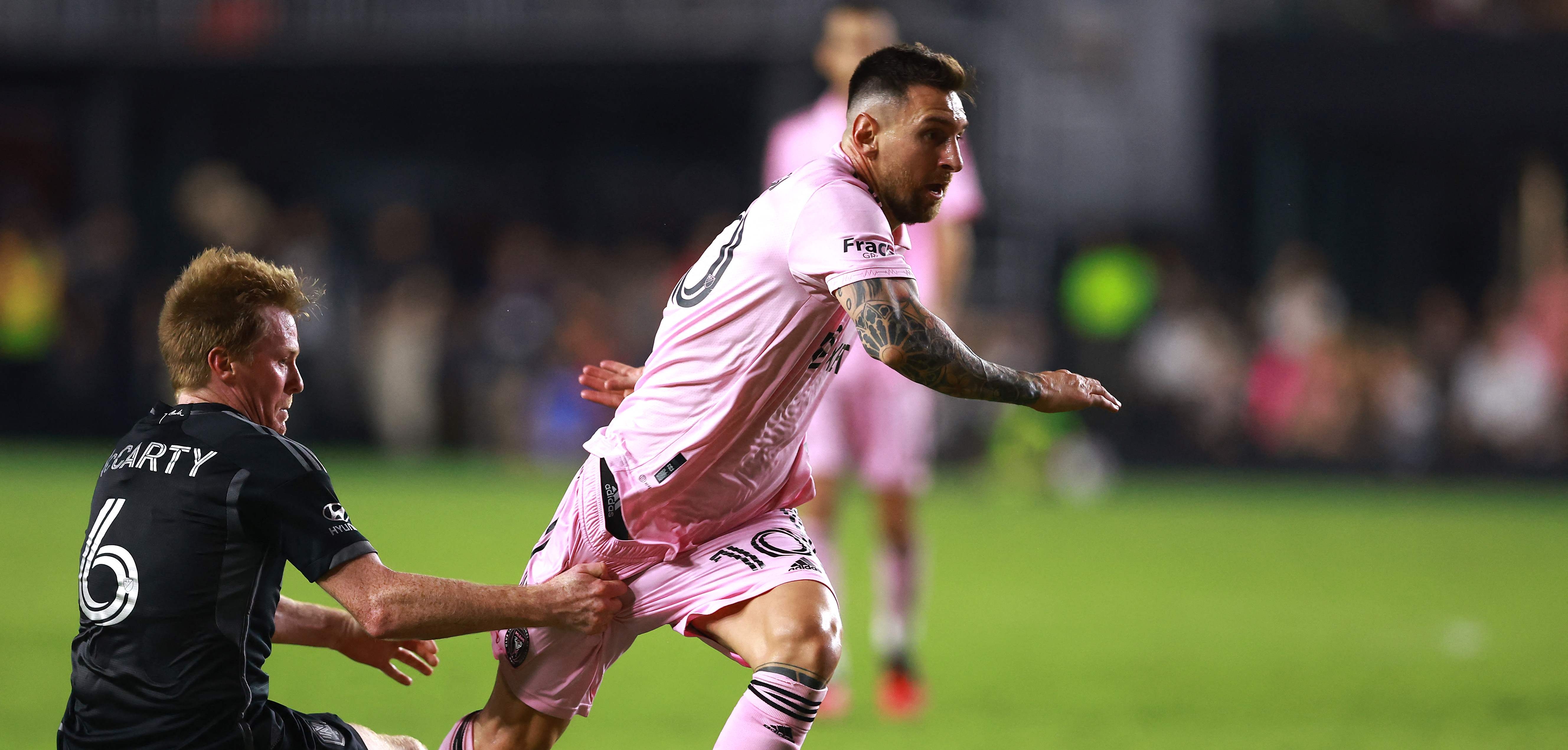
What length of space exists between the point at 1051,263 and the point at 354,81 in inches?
376

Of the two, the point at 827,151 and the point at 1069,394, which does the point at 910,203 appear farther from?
the point at 827,151

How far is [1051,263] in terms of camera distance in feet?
64.5

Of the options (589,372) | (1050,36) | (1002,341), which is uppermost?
(1050,36)

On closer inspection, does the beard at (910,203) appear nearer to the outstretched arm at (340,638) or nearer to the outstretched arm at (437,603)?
the outstretched arm at (437,603)

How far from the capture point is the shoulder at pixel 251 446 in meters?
3.46

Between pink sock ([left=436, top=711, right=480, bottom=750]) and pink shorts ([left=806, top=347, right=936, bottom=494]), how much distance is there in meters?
2.81

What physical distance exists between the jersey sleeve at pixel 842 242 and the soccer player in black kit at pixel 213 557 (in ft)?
3.46

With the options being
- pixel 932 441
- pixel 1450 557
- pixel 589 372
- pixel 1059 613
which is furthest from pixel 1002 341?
pixel 589 372

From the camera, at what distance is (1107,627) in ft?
30.0

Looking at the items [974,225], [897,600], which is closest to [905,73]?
[897,600]

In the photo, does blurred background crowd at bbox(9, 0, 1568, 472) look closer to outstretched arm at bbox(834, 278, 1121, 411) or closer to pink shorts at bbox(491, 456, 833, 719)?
pink shorts at bbox(491, 456, 833, 719)

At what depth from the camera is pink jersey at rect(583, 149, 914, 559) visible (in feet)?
13.2

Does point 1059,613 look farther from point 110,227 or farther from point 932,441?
point 110,227

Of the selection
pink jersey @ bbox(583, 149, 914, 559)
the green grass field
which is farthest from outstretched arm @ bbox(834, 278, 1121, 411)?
the green grass field
